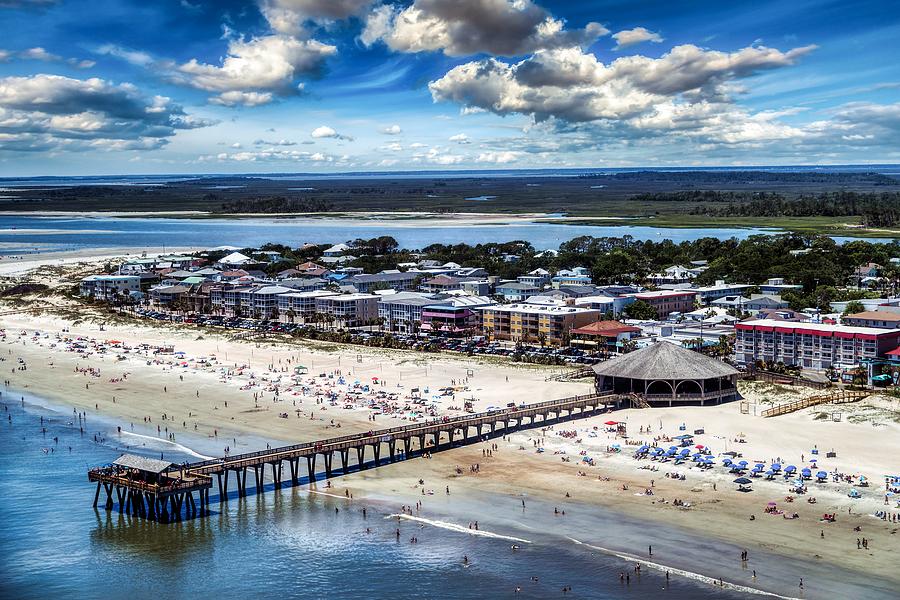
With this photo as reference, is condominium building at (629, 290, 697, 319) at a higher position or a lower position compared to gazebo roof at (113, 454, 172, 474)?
higher

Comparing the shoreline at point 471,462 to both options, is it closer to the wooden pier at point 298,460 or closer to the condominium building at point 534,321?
the wooden pier at point 298,460

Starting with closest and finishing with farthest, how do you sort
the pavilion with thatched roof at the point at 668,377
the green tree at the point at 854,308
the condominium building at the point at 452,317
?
the pavilion with thatched roof at the point at 668,377 → the green tree at the point at 854,308 → the condominium building at the point at 452,317

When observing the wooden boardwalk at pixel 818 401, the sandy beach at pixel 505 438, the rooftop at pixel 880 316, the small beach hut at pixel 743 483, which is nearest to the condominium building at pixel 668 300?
the rooftop at pixel 880 316

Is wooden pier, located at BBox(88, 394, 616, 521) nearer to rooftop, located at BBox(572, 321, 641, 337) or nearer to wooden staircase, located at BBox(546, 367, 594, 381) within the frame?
wooden staircase, located at BBox(546, 367, 594, 381)

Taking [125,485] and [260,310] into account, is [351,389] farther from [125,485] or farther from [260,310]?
[260,310]

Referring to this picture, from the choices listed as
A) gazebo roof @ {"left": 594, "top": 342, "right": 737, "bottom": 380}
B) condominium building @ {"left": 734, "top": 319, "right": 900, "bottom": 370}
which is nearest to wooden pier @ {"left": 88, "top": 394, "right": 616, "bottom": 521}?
gazebo roof @ {"left": 594, "top": 342, "right": 737, "bottom": 380}

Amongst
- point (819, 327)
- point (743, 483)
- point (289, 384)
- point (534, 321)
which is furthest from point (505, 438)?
point (534, 321)

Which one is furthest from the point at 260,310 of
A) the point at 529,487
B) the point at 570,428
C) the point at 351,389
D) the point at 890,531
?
the point at 890,531
